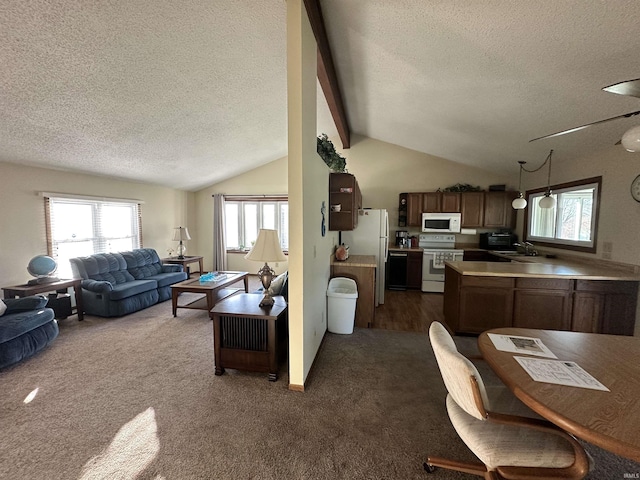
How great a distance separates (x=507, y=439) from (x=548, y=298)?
8.12 feet

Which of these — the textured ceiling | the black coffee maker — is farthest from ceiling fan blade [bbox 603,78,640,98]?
the black coffee maker

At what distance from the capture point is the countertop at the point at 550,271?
2.87m

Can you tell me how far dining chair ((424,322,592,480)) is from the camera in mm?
1119

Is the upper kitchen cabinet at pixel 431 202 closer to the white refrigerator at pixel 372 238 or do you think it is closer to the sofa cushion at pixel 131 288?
the white refrigerator at pixel 372 238

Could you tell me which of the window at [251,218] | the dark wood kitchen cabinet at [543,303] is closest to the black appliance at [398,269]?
the dark wood kitchen cabinet at [543,303]

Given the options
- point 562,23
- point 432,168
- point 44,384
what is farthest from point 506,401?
point 432,168

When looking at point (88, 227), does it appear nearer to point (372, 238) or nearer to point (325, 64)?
point (325, 64)

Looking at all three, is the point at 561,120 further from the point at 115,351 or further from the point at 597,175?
the point at 115,351

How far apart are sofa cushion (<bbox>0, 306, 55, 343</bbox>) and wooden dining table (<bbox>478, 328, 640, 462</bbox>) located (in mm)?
4004

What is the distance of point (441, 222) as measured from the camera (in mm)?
5535

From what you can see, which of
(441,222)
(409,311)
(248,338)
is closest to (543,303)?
(409,311)

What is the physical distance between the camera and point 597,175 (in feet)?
11.0

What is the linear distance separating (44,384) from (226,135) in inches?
147

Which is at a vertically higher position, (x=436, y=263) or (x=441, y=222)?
(x=441, y=222)
